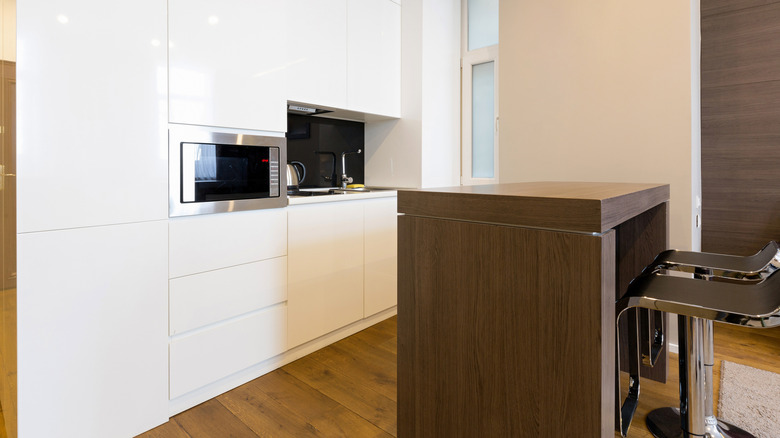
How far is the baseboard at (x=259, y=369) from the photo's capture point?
1783 millimetres

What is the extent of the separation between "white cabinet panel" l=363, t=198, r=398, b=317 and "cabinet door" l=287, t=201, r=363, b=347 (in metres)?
0.07

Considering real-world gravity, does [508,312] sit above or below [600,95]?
below

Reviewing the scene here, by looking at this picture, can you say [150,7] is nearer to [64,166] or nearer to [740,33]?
[64,166]

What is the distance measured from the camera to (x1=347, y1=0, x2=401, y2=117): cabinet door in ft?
8.96

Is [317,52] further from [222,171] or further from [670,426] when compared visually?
[670,426]

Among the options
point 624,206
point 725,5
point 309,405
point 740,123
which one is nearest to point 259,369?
point 309,405

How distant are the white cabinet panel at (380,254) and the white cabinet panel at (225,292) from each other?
680 mm

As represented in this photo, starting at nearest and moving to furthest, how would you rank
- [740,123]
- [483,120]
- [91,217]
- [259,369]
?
[91,217]
[259,369]
[740,123]
[483,120]

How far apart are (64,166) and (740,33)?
Result: 371 centimetres

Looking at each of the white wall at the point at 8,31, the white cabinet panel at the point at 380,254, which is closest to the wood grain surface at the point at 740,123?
the white cabinet panel at the point at 380,254

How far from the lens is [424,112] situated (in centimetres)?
302

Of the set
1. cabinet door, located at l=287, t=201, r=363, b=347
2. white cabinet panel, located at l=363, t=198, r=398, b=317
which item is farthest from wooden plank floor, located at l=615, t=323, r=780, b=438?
cabinet door, located at l=287, t=201, r=363, b=347

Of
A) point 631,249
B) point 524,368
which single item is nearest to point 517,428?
point 524,368

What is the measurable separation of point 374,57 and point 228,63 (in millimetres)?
1265
